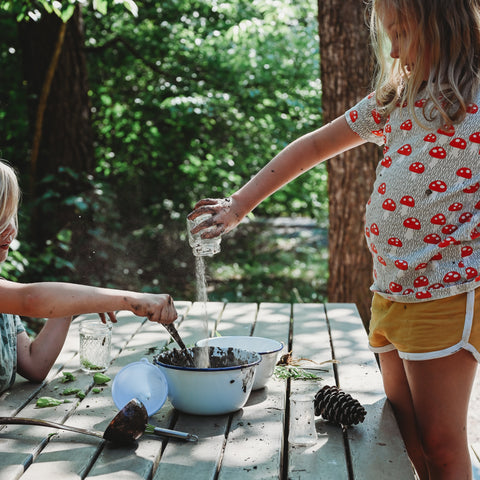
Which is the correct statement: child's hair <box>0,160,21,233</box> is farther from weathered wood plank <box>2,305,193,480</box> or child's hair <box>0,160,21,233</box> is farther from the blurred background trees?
the blurred background trees

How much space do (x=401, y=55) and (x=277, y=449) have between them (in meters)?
1.02

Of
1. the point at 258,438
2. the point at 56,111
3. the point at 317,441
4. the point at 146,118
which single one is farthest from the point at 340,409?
the point at 146,118

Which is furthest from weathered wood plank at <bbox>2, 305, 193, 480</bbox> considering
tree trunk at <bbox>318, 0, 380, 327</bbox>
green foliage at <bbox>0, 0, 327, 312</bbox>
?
green foliage at <bbox>0, 0, 327, 312</bbox>

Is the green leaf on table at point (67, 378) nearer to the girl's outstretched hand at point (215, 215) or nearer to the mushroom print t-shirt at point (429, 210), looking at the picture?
the girl's outstretched hand at point (215, 215)

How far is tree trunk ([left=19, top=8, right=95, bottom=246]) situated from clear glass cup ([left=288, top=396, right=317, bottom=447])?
3.88m

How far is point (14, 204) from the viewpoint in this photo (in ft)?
5.97

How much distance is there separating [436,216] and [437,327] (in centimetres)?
28

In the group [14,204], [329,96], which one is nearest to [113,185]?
[329,96]

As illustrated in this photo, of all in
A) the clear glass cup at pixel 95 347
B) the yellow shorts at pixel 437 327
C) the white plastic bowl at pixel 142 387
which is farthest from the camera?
the clear glass cup at pixel 95 347

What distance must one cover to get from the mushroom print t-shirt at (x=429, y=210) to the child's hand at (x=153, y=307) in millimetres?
585

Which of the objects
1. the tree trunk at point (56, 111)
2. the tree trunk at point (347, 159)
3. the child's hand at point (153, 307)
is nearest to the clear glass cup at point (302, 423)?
the child's hand at point (153, 307)

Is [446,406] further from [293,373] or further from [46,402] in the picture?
[46,402]

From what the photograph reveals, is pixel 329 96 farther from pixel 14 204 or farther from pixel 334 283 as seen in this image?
pixel 14 204

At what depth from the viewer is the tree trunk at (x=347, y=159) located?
3.94 meters
